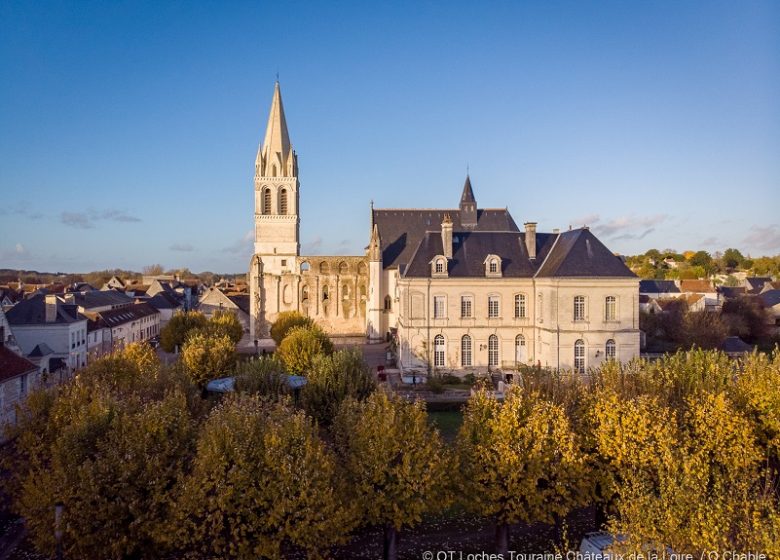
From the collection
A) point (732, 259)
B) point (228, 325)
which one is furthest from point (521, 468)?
point (732, 259)

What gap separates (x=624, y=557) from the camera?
9.45m

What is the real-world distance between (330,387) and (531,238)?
2200 centimetres

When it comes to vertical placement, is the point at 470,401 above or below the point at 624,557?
above

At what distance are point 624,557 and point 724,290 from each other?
8379 cm

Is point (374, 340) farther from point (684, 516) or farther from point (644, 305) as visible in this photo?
point (684, 516)

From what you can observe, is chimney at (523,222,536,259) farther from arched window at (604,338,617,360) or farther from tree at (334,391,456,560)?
tree at (334,391,456,560)

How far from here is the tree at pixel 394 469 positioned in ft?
44.6

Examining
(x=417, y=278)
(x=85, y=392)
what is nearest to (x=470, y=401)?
(x=85, y=392)

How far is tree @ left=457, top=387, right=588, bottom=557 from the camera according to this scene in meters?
14.0

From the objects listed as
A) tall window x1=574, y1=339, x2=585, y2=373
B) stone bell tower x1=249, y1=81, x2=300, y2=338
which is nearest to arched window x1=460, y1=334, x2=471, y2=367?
tall window x1=574, y1=339, x2=585, y2=373

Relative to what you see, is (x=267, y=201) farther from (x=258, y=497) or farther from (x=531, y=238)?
(x=258, y=497)

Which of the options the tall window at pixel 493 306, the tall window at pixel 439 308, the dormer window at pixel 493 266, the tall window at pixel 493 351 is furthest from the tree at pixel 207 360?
the dormer window at pixel 493 266

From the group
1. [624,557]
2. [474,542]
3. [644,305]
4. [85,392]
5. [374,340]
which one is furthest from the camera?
[644,305]

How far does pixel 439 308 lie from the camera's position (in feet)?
122
